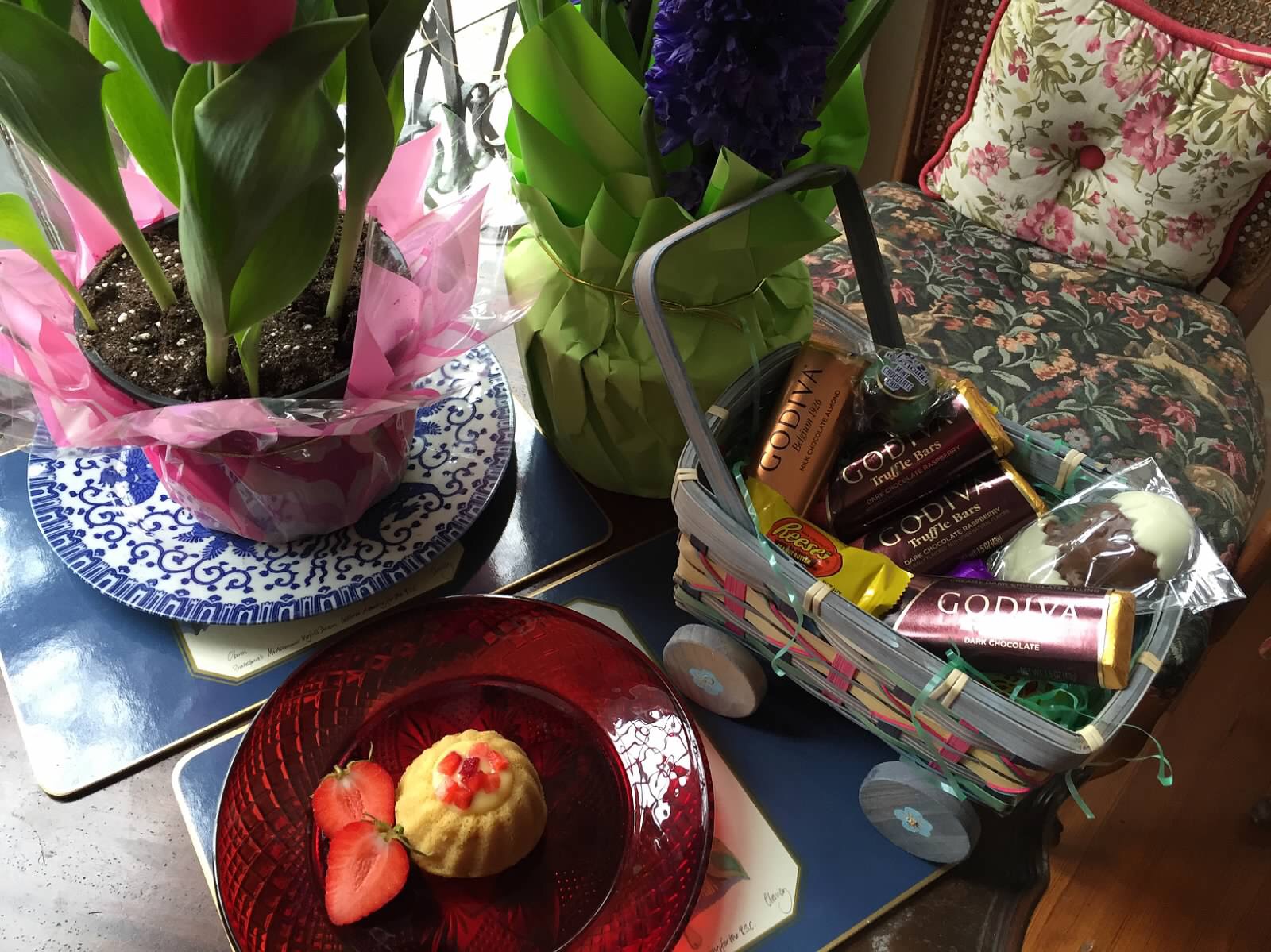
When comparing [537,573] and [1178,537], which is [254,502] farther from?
[1178,537]

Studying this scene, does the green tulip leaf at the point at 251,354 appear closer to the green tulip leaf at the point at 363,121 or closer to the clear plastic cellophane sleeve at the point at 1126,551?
the green tulip leaf at the point at 363,121

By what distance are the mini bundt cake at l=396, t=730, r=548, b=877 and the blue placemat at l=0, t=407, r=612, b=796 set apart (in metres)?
0.15

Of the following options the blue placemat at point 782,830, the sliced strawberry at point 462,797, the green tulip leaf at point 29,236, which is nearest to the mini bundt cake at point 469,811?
the sliced strawberry at point 462,797

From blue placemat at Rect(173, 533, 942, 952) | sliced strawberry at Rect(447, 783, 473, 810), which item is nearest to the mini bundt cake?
sliced strawberry at Rect(447, 783, 473, 810)

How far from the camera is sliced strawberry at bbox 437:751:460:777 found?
1.62 ft

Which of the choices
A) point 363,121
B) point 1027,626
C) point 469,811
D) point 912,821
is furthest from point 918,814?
point 363,121

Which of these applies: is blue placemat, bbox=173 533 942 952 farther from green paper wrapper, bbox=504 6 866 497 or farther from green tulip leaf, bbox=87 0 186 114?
green tulip leaf, bbox=87 0 186 114

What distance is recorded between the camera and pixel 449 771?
1.62ft

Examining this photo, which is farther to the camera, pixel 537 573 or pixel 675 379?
pixel 537 573

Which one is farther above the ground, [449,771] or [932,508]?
[932,508]

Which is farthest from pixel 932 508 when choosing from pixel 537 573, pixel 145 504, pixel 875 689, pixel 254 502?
pixel 145 504

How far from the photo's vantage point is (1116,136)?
97 cm

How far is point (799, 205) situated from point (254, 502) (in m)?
0.37

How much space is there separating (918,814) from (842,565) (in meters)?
0.15
